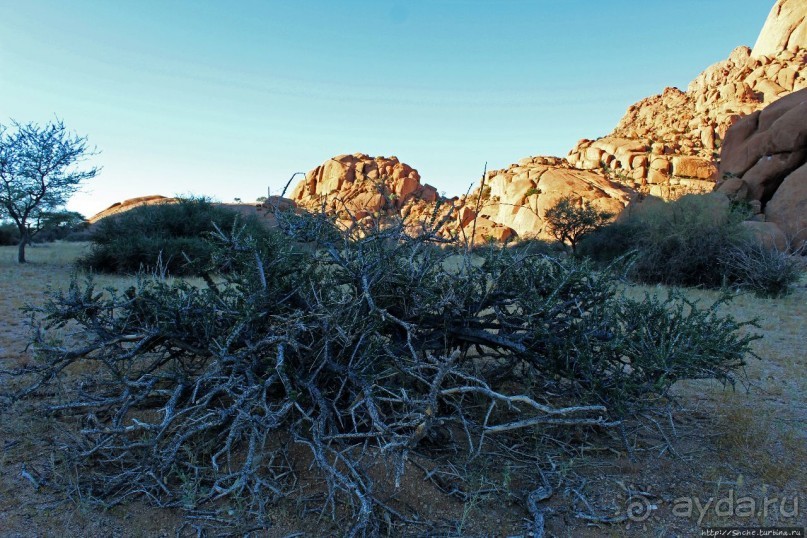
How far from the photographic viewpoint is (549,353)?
137 inches

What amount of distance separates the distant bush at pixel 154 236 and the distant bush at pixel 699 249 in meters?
11.6

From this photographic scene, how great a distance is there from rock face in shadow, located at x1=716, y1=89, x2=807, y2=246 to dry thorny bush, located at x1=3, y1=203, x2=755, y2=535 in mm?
23564

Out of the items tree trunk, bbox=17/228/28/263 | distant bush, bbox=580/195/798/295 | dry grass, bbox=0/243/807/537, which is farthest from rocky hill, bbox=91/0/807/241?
dry grass, bbox=0/243/807/537

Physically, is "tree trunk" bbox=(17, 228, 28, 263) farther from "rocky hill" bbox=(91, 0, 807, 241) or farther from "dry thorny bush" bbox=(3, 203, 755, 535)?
"dry thorny bush" bbox=(3, 203, 755, 535)

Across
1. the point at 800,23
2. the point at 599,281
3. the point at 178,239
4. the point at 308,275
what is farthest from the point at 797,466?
the point at 800,23

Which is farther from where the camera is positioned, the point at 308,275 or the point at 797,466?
the point at 308,275

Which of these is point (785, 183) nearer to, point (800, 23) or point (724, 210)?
point (724, 210)

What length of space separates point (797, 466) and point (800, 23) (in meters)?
73.3

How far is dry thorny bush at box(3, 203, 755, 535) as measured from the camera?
2775mm

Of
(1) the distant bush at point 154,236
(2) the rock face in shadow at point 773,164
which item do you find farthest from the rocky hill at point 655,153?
(1) the distant bush at point 154,236

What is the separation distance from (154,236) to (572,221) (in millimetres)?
19132

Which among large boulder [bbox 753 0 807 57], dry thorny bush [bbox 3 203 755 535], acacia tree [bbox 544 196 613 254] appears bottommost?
dry thorny bush [bbox 3 203 755 535]

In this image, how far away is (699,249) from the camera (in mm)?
14703

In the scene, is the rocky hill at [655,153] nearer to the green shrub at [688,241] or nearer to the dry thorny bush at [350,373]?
the green shrub at [688,241]
